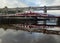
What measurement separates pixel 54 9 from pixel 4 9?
4218mm

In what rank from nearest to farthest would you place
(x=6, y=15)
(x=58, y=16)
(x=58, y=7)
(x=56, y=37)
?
(x=56, y=37)
(x=58, y=16)
(x=58, y=7)
(x=6, y=15)

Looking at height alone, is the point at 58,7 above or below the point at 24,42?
above

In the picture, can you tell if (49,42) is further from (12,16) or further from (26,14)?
(12,16)

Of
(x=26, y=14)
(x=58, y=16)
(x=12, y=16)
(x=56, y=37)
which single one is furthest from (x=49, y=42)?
(x=12, y=16)

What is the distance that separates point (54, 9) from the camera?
12.1m

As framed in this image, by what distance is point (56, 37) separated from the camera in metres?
6.30

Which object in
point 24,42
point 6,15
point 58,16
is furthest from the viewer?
point 6,15

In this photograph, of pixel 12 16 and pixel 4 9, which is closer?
pixel 12 16

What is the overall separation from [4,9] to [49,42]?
853 cm

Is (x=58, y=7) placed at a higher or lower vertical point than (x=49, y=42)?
higher

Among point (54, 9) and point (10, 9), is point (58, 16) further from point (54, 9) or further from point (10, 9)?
point (10, 9)

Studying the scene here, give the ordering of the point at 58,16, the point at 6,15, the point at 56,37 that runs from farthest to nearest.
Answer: the point at 6,15
the point at 58,16
the point at 56,37

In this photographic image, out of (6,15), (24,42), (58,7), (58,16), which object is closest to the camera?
(24,42)

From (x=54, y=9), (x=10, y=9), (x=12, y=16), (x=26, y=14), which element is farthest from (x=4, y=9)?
(x=54, y=9)
